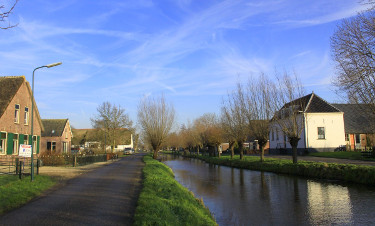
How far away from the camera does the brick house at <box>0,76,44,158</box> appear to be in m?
23.7

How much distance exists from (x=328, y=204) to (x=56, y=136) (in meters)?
41.5

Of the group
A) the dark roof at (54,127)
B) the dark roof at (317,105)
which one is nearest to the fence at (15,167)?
the dark roof at (54,127)

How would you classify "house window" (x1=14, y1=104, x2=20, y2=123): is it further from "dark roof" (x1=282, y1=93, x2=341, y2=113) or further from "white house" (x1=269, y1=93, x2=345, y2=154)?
"dark roof" (x1=282, y1=93, x2=341, y2=113)

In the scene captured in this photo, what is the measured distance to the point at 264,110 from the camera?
91.8ft

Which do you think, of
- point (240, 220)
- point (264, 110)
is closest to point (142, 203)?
point (240, 220)

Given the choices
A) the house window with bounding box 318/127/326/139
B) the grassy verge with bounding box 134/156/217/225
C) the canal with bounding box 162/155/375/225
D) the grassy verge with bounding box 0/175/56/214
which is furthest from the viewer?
the house window with bounding box 318/127/326/139

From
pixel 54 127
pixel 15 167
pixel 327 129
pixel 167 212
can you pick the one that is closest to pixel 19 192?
pixel 167 212

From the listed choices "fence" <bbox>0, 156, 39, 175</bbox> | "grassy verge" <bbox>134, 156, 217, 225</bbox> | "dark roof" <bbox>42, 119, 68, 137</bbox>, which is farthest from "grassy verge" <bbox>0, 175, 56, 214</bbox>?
"dark roof" <bbox>42, 119, 68, 137</bbox>

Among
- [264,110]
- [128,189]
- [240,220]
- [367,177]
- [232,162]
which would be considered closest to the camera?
[240,220]

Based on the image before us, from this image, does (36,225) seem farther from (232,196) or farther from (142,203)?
(232,196)

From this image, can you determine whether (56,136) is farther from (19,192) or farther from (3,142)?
(19,192)

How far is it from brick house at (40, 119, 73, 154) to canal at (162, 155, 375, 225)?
110 feet

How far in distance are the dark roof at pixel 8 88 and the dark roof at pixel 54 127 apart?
755 inches

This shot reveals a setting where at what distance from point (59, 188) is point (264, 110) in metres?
20.0
